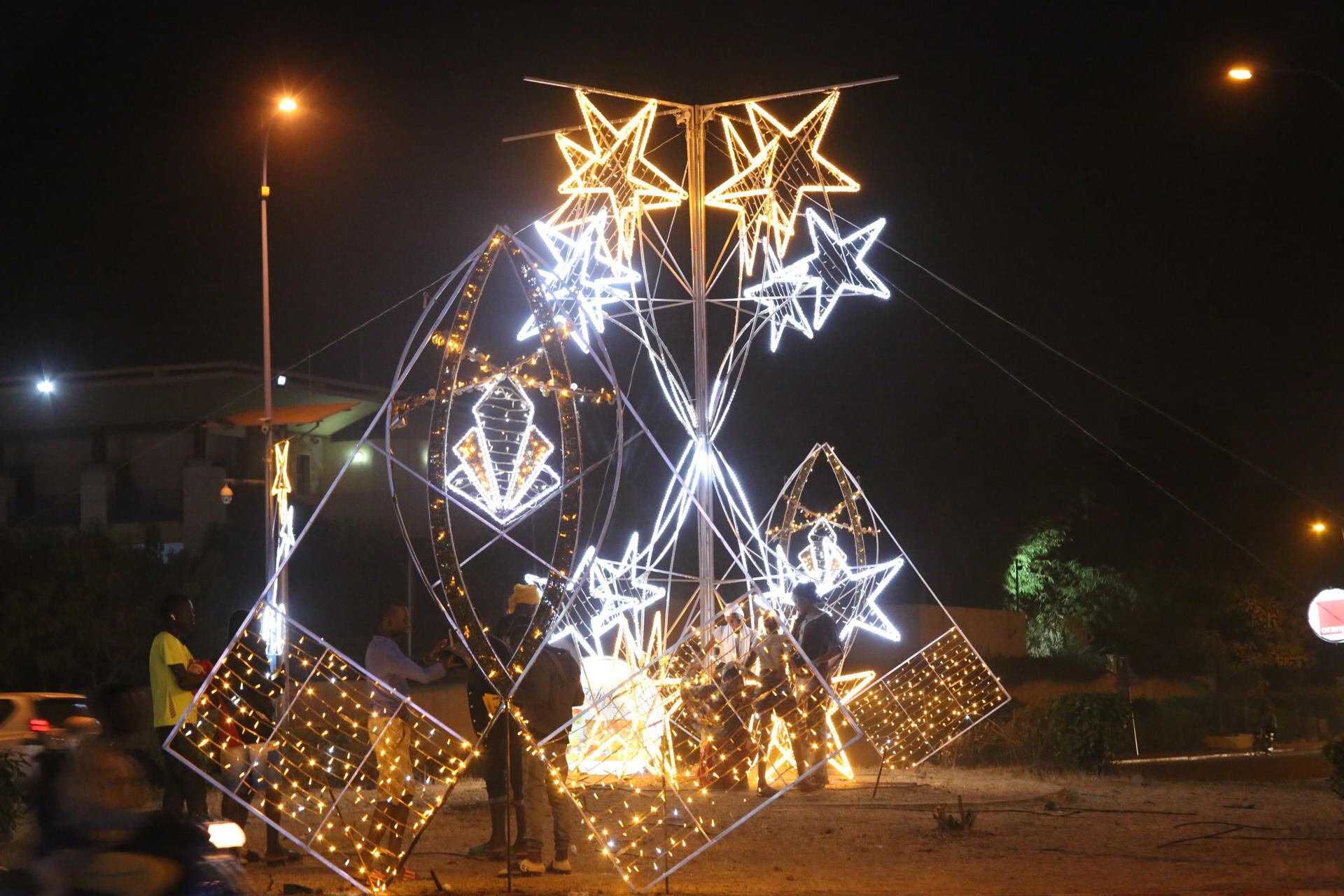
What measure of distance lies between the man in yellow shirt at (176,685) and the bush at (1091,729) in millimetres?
9645

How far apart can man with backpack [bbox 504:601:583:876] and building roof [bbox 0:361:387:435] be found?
26.2 metres

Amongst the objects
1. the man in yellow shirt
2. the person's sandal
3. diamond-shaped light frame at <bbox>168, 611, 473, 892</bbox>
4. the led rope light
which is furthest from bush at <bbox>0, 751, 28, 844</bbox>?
the led rope light

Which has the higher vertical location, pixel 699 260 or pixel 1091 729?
pixel 699 260

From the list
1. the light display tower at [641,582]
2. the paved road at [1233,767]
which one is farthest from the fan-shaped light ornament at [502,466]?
the paved road at [1233,767]

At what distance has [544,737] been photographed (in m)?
8.47

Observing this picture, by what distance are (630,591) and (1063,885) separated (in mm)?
7549

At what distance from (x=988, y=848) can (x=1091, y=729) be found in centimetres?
609

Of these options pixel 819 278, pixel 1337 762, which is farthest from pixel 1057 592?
pixel 1337 762

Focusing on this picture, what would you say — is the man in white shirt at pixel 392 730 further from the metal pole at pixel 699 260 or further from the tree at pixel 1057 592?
the tree at pixel 1057 592

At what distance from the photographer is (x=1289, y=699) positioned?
31172mm

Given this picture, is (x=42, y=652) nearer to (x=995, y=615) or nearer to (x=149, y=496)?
(x=149, y=496)

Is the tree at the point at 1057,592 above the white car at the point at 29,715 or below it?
above

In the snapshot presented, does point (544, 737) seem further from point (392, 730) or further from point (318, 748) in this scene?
point (318, 748)

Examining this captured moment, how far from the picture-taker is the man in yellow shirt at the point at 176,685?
8.16m
